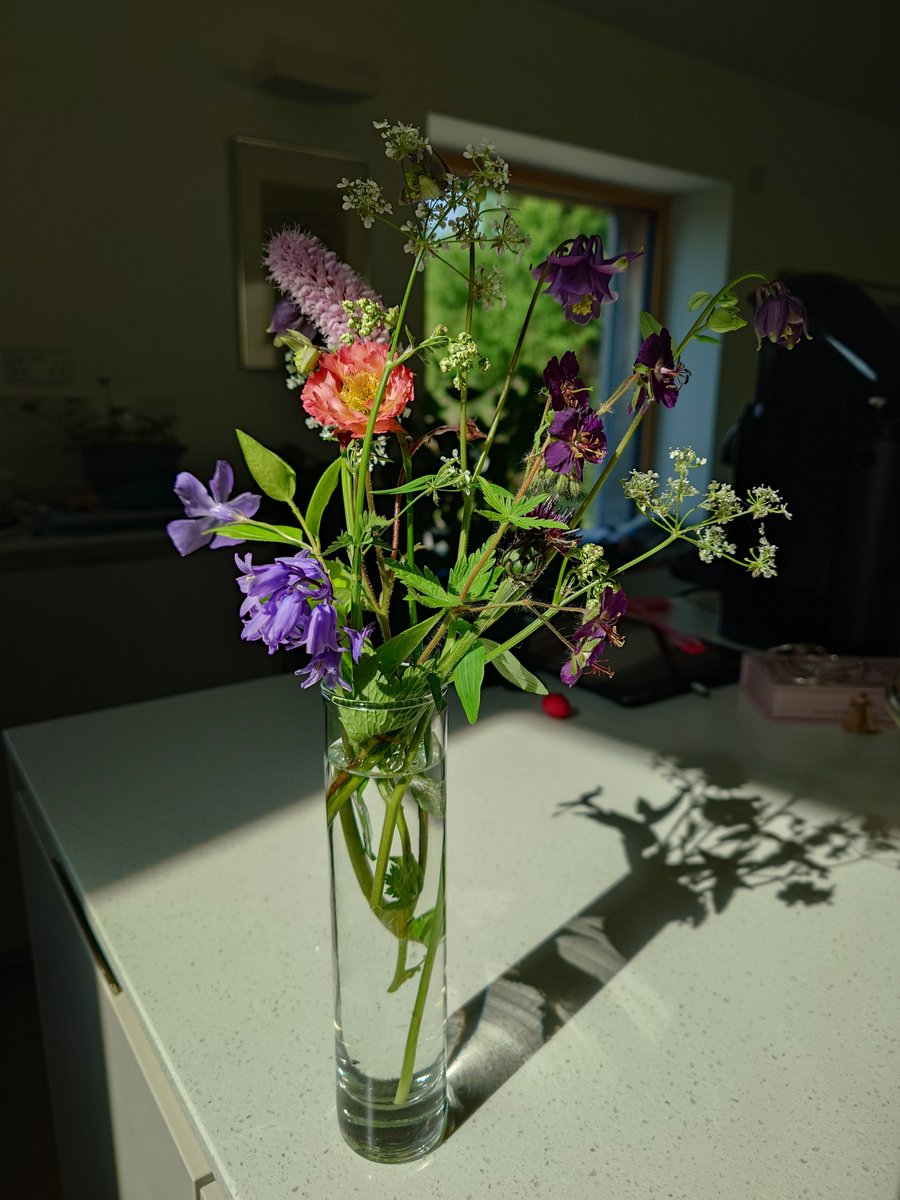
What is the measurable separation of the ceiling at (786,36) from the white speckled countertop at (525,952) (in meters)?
2.39

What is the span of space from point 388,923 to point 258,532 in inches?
9.4

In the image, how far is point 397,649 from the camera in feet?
1.67

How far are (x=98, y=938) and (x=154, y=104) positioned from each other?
1.89m

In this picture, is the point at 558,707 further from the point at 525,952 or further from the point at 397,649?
the point at 397,649

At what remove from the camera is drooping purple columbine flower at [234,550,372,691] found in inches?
16.5

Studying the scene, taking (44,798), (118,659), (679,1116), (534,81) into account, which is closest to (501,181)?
(679,1116)

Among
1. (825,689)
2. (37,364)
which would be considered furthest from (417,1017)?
(37,364)

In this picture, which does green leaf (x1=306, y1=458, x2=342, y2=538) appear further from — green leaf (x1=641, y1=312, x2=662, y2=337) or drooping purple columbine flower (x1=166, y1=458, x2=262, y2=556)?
green leaf (x1=641, y1=312, x2=662, y2=337)

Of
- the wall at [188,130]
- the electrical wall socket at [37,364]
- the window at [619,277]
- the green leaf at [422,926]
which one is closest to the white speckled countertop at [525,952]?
the green leaf at [422,926]

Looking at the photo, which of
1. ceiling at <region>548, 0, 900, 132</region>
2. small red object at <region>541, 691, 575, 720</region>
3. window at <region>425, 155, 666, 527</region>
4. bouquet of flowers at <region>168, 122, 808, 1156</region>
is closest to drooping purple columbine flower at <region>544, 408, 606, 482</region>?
bouquet of flowers at <region>168, 122, 808, 1156</region>

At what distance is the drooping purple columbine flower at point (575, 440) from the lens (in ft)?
1.57

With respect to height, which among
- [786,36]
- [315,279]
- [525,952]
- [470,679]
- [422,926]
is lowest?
[525,952]

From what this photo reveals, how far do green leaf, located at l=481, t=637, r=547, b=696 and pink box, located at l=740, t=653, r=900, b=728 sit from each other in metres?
0.79

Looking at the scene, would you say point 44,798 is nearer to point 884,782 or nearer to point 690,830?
point 690,830
